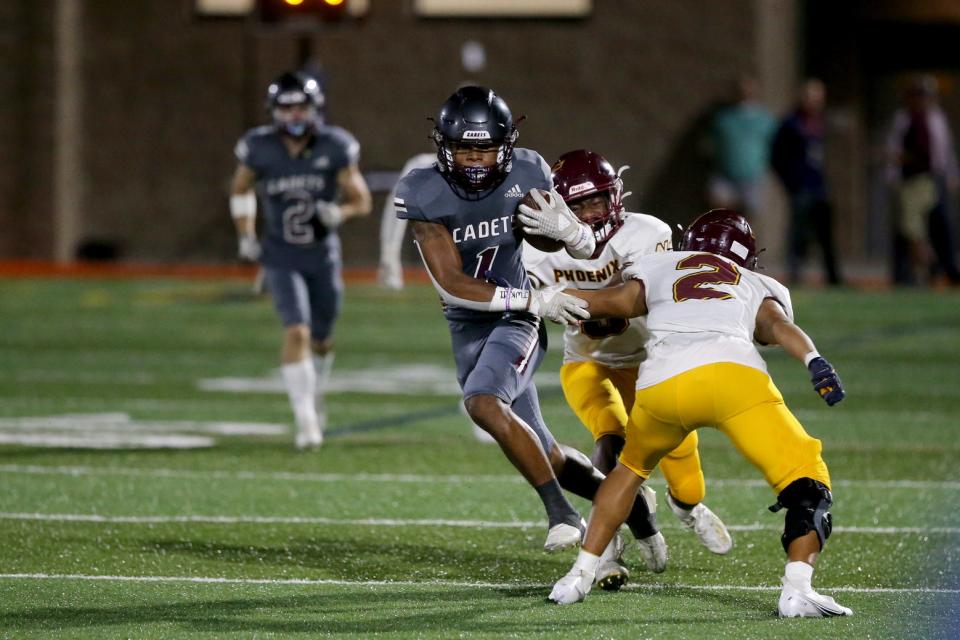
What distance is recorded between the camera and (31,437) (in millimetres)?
8602

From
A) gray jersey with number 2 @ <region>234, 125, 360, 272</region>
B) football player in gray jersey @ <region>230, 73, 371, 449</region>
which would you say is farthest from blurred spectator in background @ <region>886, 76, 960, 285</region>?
gray jersey with number 2 @ <region>234, 125, 360, 272</region>

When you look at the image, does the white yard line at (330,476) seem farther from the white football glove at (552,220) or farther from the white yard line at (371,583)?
the white football glove at (552,220)

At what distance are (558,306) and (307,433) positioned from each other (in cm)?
339

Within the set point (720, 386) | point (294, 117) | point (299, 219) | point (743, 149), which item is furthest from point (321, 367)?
point (743, 149)

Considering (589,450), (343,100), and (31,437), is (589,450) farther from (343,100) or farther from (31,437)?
(343,100)

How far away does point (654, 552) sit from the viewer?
5520 millimetres

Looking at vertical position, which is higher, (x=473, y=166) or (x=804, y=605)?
(x=473, y=166)

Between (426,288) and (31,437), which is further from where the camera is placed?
(426,288)

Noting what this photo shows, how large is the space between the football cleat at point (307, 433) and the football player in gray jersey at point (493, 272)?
109 inches

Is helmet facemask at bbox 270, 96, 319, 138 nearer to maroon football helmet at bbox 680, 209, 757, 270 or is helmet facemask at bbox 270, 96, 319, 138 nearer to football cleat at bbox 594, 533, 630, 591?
maroon football helmet at bbox 680, 209, 757, 270

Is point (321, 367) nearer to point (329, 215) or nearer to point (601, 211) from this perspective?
point (329, 215)

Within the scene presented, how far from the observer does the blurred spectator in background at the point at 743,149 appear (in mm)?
18547

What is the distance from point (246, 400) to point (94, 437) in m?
1.61

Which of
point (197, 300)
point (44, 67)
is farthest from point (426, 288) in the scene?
point (44, 67)
